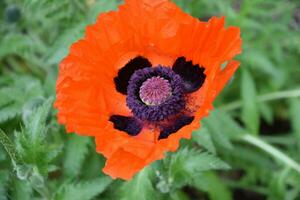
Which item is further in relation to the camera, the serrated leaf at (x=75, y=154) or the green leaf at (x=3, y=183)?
the serrated leaf at (x=75, y=154)

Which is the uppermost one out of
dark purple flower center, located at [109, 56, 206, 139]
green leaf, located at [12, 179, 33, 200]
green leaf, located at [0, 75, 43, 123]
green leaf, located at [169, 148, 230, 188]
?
dark purple flower center, located at [109, 56, 206, 139]

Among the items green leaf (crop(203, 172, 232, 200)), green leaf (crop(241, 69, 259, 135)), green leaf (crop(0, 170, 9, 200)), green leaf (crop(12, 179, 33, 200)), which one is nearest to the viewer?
green leaf (crop(0, 170, 9, 200))

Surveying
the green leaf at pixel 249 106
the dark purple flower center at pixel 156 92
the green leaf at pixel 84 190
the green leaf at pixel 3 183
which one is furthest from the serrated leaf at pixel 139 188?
the green leaf at pixel 249 106

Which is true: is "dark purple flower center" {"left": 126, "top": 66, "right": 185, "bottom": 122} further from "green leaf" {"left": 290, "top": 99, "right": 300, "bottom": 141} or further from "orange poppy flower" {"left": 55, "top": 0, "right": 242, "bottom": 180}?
"green leaf" {"left": 290, "top": 99, "right": 300, "bottom": 141}

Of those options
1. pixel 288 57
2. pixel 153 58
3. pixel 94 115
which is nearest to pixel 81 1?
pixel 153 58

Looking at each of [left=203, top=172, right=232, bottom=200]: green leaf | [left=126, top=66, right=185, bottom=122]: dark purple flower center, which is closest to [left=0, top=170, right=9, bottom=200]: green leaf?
[left=126, top=66, right=185, bottom=122]: dark purple flower center

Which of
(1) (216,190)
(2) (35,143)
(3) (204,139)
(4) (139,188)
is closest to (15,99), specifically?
(2) (35,143)

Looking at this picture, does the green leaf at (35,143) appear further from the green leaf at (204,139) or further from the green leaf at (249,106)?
the green leaf at (249,106)

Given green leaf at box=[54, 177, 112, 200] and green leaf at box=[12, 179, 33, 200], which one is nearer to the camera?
green leaf at box=[54, 177, 112, 200]
